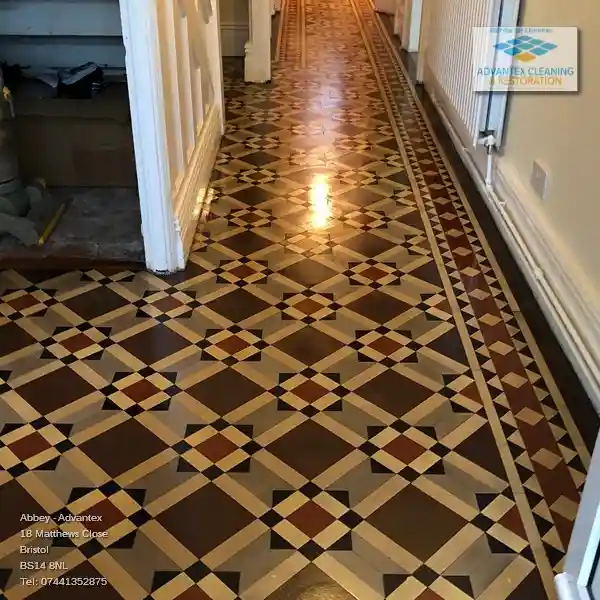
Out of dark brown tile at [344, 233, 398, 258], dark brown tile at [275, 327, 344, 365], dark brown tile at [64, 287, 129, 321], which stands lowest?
dark brown tile at [275, 327, 344, 365]

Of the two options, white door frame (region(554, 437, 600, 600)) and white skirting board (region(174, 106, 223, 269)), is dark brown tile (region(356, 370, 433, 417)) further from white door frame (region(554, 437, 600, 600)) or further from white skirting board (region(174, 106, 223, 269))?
white skirting board (region(174, 106, 223, 269))

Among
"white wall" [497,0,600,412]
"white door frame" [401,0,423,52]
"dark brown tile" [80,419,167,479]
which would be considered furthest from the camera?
"white door frame" [401,0,423,52]

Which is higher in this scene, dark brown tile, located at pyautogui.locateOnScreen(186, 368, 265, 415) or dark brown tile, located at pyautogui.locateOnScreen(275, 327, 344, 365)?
dark brown tile, located at pyautogui.locateOnScreen(275, 327, 344, 365)

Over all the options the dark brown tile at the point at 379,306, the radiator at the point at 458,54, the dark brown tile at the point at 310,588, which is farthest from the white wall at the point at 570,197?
the dark brown tile at the point at 310,588

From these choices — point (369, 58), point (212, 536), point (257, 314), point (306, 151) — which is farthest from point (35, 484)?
point (369, 58)

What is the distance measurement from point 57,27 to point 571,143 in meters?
2.34

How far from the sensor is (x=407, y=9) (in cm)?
588

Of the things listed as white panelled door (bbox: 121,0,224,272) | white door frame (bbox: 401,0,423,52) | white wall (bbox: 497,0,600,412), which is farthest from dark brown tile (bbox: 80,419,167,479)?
white door frame (bbox: 401,0,423,52)

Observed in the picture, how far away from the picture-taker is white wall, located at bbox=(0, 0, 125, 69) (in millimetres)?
3373

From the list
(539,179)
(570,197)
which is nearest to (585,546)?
(570,197)

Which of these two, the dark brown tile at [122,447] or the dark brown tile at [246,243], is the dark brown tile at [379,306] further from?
the dark brown tile at [122,447]

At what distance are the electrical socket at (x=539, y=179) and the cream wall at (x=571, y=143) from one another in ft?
0.09

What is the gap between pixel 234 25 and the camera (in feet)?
18.2

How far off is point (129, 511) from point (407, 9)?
5.08m
